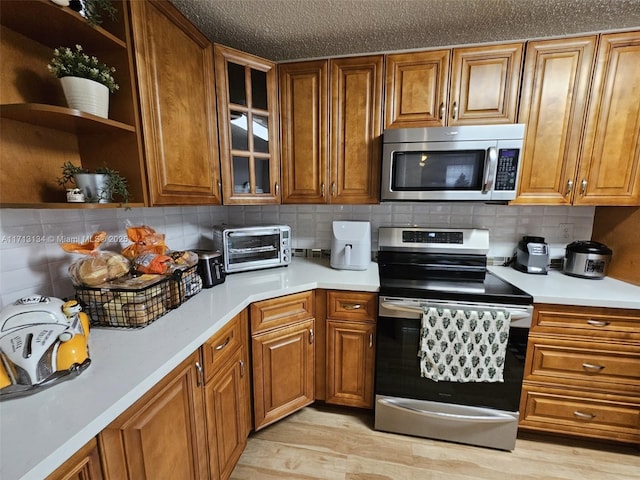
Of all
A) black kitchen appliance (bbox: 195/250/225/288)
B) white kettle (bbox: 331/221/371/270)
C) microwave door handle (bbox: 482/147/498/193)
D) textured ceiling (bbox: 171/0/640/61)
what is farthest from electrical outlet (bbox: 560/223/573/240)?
black kitchen appliance (bbox: 195/250/225/288)

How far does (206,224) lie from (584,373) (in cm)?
242

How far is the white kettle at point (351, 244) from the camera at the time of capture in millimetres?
1691

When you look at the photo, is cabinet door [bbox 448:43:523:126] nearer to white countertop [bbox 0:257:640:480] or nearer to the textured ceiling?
the textured ceiling

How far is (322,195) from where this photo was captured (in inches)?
67.4

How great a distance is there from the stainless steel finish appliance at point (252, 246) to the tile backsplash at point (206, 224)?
33cm

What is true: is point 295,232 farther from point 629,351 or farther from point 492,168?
point 629,351

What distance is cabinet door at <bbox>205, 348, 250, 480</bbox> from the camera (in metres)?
1.08

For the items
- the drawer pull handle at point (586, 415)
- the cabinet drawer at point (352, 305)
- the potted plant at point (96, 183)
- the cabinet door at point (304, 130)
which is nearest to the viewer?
the potted plant at point (96, 183)

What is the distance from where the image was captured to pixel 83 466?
1.92ft

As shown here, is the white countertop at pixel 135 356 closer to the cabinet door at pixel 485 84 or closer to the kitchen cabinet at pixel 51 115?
the kitchen cabinet at pixel 51 115

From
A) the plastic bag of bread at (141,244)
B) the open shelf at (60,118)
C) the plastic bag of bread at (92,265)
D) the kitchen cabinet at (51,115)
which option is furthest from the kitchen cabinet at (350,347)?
the open shelf at (60,118)

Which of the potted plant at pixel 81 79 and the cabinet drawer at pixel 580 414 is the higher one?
the potted plant at pixel 81 79

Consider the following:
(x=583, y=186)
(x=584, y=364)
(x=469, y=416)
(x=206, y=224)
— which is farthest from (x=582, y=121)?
(x=206, y=224)

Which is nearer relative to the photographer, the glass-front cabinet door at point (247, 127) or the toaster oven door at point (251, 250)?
the glass-front cabinet door at point (247, 127)
